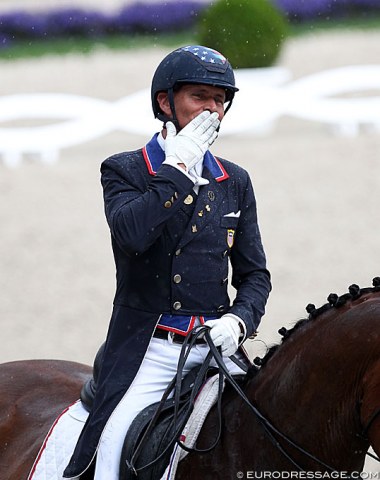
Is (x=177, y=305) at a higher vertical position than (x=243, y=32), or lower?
lower

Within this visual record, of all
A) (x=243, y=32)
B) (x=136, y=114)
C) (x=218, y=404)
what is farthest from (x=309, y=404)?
(x=243, y=32)

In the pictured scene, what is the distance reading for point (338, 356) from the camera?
9.31ft

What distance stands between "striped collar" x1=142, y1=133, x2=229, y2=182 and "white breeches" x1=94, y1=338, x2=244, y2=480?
1.80 feet

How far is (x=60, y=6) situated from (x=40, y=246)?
9879mm

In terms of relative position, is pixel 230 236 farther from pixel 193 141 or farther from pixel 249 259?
pixel 193 141

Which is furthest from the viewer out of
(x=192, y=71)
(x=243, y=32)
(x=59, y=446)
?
(x=243, y=32)

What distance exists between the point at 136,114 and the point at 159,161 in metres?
Result: 9.14

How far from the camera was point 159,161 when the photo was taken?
11.2ft

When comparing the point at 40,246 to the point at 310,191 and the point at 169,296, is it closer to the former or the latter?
the point at 310,191

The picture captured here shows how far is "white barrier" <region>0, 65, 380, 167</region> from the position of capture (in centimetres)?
1252

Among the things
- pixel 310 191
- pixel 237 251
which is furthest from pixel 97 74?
pixel 237 251

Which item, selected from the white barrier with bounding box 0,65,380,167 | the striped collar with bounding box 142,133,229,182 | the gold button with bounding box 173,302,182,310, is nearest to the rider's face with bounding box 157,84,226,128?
the striped collar with bounding box 142,133,229,182

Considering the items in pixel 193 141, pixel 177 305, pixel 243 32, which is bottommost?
pixel 177 305

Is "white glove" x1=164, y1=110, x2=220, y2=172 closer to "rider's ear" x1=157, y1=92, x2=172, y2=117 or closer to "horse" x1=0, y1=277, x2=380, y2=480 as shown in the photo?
"rider's ear" x1=157, y1=92, x2=172, y2=117
